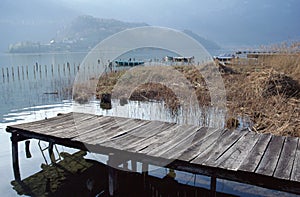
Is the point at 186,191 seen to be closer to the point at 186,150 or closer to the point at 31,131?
the point at 186,150

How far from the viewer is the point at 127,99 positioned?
984 cm

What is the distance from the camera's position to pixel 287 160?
2.84 m

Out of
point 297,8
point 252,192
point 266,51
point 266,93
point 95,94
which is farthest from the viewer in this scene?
point 297,8

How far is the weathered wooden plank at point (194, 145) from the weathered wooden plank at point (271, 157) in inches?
26.0

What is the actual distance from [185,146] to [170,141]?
26 cm

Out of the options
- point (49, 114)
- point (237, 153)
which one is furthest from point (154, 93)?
point (237, 153)

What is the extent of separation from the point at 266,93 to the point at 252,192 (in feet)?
16.9

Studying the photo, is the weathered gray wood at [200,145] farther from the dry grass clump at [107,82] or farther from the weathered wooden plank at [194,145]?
the dry grass clump at [107,82]

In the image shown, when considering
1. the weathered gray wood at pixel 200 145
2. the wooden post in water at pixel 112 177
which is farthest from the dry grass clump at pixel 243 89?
the wooden post in water at pixel 112 177

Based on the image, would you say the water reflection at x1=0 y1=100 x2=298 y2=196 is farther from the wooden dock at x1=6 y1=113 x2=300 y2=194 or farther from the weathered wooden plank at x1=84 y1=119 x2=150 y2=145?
the weathered wooden plank at x1=84 y1=119 x2=150 y2=145

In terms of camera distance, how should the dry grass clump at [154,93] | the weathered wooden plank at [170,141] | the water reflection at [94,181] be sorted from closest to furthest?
the weathered wooden plank at [170,141] < the water reflection at [94,181] < the dry grass clump at [154,93]

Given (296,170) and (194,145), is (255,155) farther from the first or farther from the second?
(194,145)

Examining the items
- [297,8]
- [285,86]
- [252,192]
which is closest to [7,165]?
[252,192]

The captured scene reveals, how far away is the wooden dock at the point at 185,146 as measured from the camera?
263cm
